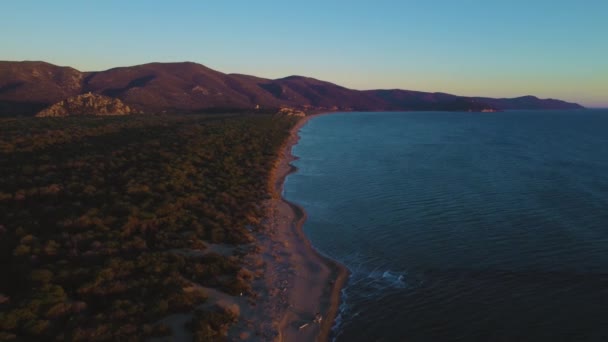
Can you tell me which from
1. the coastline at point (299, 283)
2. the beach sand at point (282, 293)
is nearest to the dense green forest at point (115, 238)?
the beach sand at point (282, 293)

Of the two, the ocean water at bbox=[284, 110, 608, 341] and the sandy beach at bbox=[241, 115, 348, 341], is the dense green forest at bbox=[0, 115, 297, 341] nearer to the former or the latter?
the sandy beach at bbox=[241, 115, 348, 341]

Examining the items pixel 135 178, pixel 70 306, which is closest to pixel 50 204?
pixel 135 178

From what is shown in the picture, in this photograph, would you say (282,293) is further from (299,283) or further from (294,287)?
(299,283)

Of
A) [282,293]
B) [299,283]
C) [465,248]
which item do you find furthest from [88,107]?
[465,248]

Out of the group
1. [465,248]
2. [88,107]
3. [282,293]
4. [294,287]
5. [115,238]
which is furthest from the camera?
[88,107]

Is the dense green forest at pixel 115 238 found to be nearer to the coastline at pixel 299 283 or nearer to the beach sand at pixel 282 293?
the beach sand at pixel 282 293

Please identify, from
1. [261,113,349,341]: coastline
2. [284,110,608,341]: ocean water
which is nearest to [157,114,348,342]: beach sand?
[261,113,349,341]: coastline
